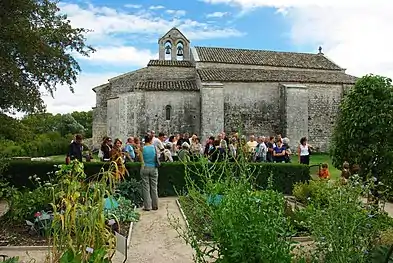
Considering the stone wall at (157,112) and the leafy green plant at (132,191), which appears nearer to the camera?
the leafy green plant at (132,191)

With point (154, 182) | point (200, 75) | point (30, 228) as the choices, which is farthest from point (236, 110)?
point (30, 228)

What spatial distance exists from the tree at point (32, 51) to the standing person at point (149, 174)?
136 inches

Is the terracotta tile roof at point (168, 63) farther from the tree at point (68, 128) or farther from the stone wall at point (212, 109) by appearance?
the tree at point (68, 128)

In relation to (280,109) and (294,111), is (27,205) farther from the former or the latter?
(280,109)

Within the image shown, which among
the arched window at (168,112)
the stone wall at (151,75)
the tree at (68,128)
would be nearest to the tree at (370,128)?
the arched window at (168,112)

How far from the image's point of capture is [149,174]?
Result: 9578mm

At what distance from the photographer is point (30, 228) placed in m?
7.23

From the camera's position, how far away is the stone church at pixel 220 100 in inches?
1044

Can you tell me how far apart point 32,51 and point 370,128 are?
7.63 m

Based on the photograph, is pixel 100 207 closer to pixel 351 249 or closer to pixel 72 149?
pixel 351 249

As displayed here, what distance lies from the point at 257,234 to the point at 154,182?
6.31m

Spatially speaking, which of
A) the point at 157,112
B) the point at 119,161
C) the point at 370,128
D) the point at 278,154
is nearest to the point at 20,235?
the point at 119,161

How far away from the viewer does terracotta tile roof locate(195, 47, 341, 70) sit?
31.9m

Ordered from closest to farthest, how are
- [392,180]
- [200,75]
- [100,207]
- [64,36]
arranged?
1. [100,207]
2. [392,180]
3. [64,36]
4. [200,75]
